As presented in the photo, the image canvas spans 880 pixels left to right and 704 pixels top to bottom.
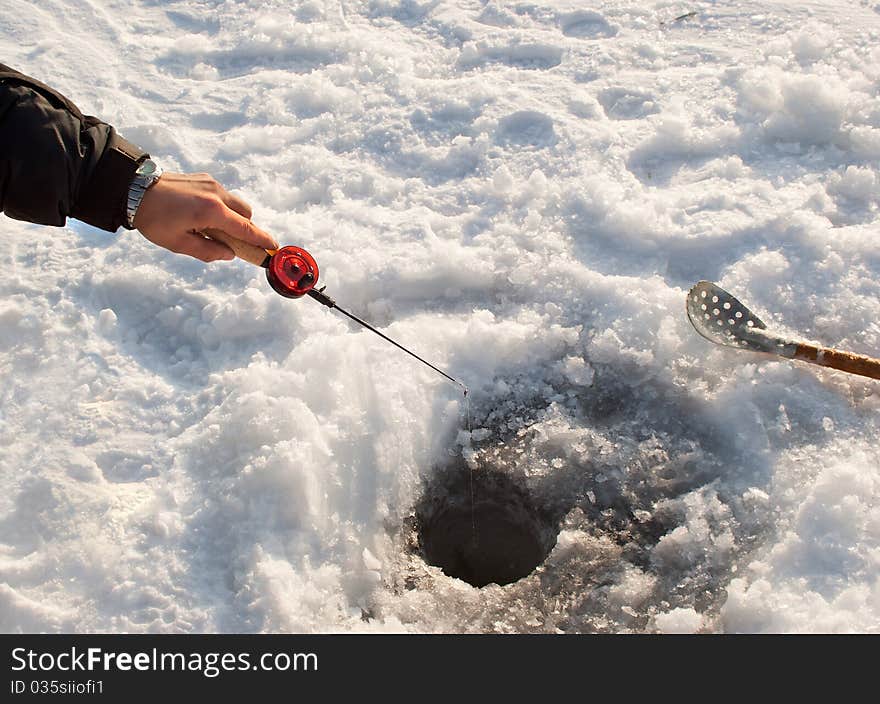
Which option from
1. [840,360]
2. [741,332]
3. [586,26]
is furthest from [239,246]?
[586,26]

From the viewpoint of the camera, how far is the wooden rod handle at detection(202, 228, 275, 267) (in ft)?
6.54

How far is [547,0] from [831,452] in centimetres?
353

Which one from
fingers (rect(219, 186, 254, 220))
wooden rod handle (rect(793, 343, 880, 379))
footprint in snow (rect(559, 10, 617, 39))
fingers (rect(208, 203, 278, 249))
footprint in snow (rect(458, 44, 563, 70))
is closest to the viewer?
fingers (rect(208, 203, 278, 249))

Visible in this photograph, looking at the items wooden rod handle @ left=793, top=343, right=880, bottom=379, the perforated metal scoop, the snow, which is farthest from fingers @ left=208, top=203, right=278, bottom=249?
wooden rod handle @ left=793, top=343, right=880, bottom=379

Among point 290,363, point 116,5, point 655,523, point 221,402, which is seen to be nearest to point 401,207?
point 290,363

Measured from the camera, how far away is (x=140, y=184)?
186 cm

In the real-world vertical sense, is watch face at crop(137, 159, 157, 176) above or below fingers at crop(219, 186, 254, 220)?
above

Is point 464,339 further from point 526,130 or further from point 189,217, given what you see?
point 526,130

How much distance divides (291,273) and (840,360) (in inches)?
76.5

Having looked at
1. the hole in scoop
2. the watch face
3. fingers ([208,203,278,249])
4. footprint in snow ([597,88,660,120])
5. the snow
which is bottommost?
the hole in scoop

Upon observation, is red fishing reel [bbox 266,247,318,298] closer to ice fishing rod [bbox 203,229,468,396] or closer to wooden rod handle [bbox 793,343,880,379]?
ice fishing rod [bbox 203,229,468,396]

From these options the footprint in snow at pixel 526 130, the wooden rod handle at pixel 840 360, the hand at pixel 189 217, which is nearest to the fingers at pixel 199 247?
the hand at pixel 189 217

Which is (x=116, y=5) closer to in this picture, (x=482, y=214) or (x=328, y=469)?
(x=482, y=214)

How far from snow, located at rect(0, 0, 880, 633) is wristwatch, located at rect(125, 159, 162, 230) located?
905mm
